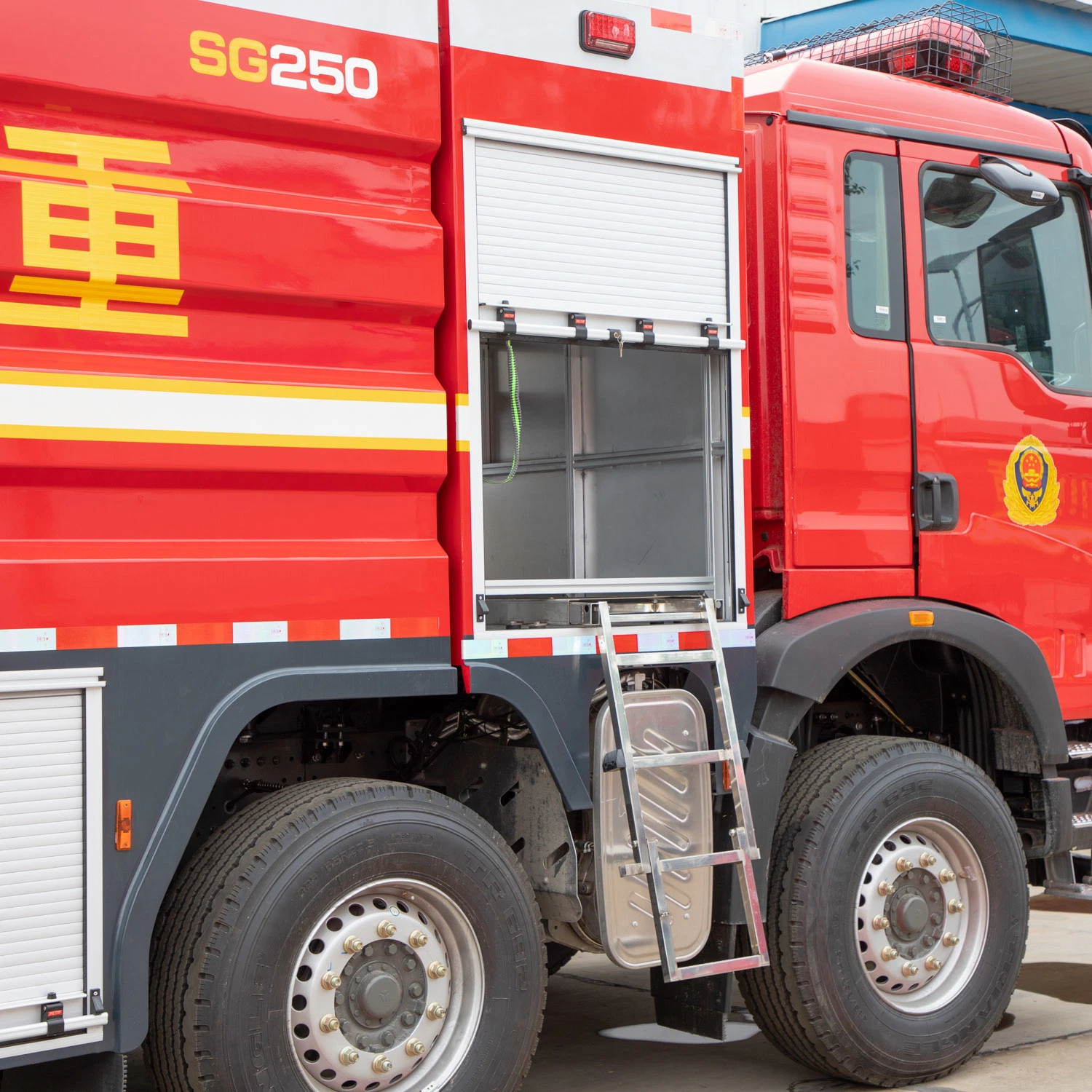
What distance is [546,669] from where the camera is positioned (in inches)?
171

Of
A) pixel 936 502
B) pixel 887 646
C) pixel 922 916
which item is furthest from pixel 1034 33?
pixel 922 916

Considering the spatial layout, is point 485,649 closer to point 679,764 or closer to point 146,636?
point 679,764

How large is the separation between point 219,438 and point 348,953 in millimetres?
1381

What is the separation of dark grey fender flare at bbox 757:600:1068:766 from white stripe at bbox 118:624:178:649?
2002 mm

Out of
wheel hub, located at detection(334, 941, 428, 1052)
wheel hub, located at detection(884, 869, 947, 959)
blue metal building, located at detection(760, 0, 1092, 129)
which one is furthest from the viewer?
blue metal building, located at detection(760, 0, 1092, 129)

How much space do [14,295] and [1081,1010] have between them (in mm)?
4957

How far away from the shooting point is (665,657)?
457 cm

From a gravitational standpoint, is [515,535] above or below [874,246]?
below

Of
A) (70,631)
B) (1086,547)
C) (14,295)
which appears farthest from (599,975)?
(14,295)

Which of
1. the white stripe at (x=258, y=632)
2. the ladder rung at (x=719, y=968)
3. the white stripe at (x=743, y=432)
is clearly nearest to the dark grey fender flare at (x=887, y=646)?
the white stripe at (x=743, y=432)

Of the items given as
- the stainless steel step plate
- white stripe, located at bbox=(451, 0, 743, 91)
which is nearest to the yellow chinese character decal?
white stripe, located at bbox=(451, 0, 743, 91)

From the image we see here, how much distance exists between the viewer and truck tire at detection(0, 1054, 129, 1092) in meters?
3.63

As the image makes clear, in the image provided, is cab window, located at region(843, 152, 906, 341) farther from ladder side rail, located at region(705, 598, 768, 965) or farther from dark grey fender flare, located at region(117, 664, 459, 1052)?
dark grey fender flare, located at region(117, 664, 459, 1052)

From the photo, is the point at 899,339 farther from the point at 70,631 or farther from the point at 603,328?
the point at 70,631
